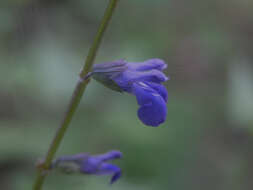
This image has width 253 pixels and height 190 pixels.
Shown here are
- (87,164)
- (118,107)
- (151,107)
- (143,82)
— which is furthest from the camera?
Answer: (118,107)

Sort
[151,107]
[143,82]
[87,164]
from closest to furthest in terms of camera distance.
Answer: [151,107] → [143,82] → [87,164]

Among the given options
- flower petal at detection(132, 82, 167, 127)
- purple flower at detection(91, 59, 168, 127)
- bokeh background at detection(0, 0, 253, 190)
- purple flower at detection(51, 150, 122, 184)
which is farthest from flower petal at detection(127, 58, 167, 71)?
bokeh background at detection(0, 0, 253, 190)

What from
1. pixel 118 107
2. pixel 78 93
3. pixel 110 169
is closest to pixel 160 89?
pixel 78 93

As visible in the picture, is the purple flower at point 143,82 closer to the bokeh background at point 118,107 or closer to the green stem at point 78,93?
the green stem at point 78,93

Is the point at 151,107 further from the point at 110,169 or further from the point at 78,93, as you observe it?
the point at 110,169

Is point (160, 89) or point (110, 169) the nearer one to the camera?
point (160, 89)

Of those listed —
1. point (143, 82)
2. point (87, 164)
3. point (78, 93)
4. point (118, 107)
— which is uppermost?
point (143, 82)

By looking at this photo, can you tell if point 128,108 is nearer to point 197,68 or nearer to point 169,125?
point 169,125
